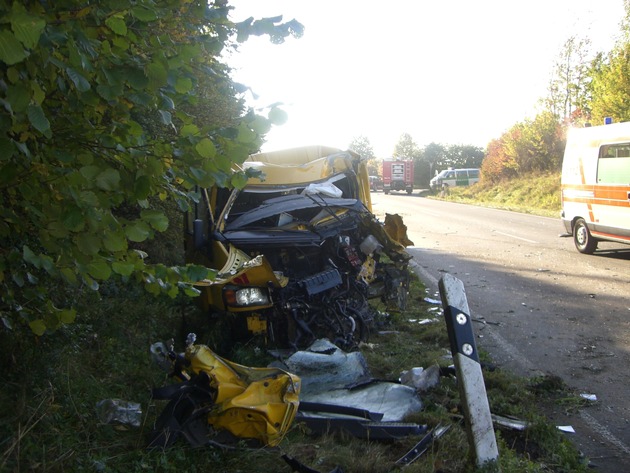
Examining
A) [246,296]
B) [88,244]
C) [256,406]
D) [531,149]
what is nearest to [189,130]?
[88,244]

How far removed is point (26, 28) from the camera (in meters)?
1.72

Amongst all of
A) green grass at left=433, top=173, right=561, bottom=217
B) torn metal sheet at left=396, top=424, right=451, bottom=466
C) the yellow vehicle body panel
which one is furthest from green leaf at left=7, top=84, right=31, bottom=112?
green grass at left=433, top=173, right=561, bottom=217

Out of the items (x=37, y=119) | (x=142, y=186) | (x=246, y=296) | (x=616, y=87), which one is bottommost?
(x=246, y=296)

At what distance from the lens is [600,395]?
5.01 meters

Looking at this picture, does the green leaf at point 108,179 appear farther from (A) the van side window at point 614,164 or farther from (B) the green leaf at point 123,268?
(A) the van side window at point 614,164

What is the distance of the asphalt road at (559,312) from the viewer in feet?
15.1

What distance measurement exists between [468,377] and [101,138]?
242cm

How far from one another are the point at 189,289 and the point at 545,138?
124ft

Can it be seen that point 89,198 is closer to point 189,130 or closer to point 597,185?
point 189,130

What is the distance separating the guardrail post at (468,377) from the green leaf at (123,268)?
6.51ft

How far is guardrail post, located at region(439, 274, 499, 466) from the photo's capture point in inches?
138

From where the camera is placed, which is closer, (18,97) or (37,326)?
(18,97)

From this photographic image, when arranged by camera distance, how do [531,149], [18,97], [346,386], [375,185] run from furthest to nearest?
[375,185], [531,149], [346,386], [18,97]

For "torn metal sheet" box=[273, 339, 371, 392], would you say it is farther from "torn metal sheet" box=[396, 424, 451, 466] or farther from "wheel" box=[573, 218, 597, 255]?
"wheel" box=[573, 218, 597, 255]
